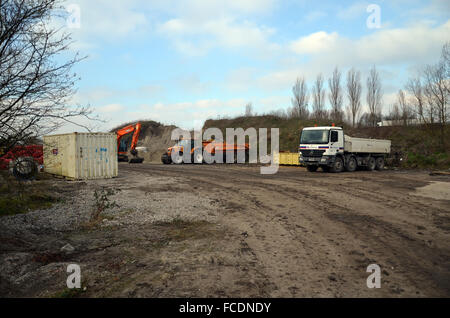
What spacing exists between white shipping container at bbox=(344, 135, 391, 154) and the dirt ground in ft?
32.8

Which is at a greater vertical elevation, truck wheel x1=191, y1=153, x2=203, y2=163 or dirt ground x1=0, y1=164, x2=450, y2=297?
truck wheel x1=191, y1=153, x2=203, y2=163

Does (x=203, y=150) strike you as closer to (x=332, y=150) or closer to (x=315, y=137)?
(x=315, y=137)

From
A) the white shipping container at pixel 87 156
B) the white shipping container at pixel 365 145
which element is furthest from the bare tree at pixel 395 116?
the white shipping container at pixel 87 156

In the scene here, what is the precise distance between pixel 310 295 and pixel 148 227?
15.4 ft

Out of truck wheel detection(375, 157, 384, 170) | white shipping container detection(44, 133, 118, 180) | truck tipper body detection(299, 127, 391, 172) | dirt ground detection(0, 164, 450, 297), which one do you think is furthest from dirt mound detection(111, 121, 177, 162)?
dirt ground detection(0, 164, 450, 297)

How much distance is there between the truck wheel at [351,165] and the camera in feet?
70.5

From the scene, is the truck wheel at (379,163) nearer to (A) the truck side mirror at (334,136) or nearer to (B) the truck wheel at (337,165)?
(B) the truck wheel at (337,165)

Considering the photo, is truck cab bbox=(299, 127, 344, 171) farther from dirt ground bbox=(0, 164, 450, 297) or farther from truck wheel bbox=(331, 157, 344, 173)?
dirt ground bbox=(0, 164, 450, 297)

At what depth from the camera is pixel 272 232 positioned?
23.7 ft

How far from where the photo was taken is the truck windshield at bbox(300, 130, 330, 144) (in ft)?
66.3

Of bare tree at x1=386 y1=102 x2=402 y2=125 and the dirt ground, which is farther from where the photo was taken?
bare tree at x1=386 y1=102 x2=402 y2=125

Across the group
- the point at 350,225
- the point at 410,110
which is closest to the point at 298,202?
the point at 350,225

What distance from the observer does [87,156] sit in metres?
17.4

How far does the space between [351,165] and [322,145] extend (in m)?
3.05
